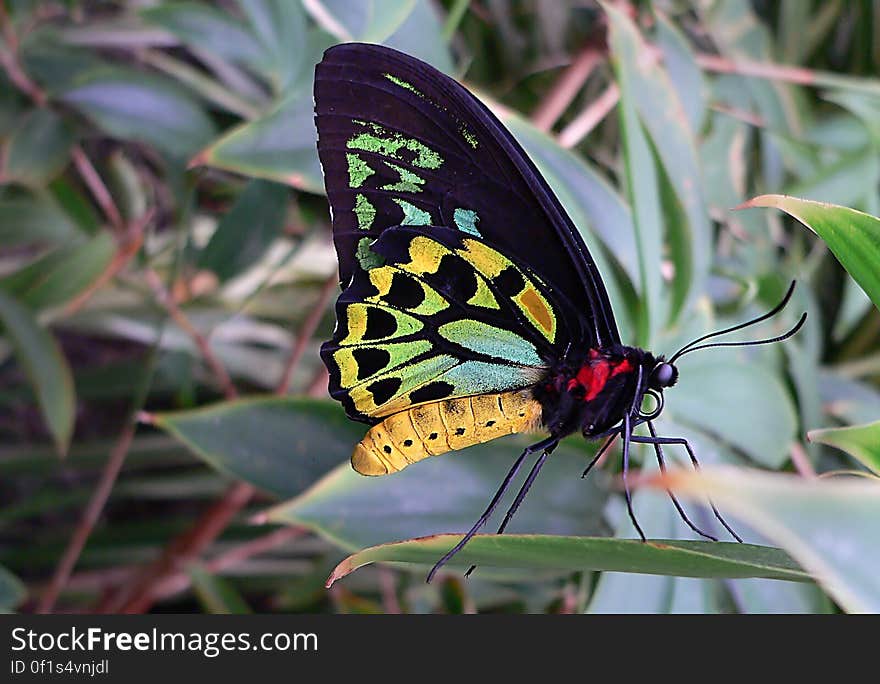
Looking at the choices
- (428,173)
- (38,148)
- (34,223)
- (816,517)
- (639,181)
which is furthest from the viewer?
(34,223)

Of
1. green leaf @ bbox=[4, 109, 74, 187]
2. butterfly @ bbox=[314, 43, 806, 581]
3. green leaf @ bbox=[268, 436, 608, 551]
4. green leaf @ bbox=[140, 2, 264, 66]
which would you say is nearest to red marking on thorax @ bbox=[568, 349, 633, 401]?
butterfly @ bbox=[314, 43, 806, 581]

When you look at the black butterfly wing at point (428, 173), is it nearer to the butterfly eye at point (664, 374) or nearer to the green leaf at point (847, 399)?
the butterfly eye at point (664, 374)

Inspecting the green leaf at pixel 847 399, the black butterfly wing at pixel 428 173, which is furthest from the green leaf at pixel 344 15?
the green leaf at pixel 847 399

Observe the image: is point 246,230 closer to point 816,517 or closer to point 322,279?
point 322,279

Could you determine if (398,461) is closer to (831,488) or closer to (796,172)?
(831,488)

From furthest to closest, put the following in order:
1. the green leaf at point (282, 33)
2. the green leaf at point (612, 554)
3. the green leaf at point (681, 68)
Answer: the green leaf at point (681, 68)
the green leaf at point (282, 33)
the green leaf at point (612, 554)

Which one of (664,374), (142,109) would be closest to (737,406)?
(664,374)

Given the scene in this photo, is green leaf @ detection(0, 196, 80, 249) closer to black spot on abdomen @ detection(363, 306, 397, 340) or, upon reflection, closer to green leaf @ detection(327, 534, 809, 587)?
black spot on abdomen @ detection(363, 306, 397, 340)
